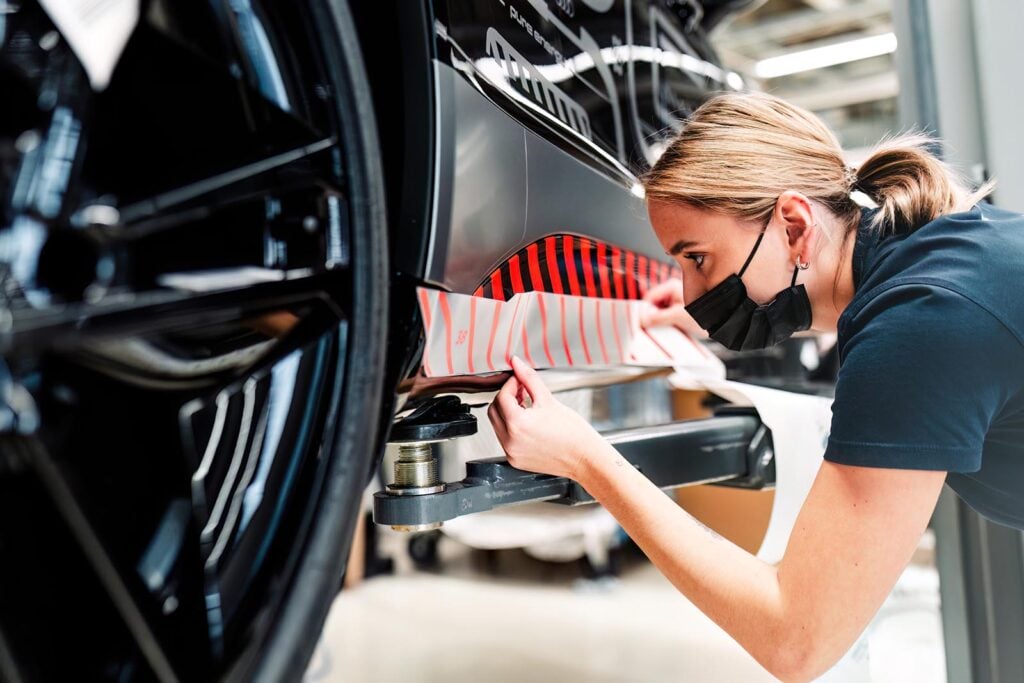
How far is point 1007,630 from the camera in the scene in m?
1.58

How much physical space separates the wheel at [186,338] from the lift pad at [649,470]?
0.18 metres

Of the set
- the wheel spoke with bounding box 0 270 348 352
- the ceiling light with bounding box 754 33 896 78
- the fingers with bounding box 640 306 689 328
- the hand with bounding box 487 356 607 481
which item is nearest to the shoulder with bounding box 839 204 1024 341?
the hand with bounding box 487 356 607 481

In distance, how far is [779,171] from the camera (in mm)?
1023

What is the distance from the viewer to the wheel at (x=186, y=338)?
549 millimetres

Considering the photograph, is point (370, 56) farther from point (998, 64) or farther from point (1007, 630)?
point (1007, 630)

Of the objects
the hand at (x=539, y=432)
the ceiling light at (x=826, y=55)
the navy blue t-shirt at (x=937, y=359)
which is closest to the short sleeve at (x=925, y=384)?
the navy blue t-shirt at (x=937, y=359)

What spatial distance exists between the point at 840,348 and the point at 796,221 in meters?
0.17

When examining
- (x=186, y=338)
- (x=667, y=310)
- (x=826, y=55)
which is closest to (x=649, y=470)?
(x=667, y=310)

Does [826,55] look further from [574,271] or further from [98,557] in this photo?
[98,557]

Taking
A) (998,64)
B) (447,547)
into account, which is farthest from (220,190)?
(447,547)

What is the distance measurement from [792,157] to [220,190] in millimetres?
728

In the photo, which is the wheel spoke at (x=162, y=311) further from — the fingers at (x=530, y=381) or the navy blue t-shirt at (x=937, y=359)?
the navy blue t-shirt at (x=937, y=359)

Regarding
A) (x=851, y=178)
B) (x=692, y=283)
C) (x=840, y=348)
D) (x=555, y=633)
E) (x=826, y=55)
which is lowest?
(x=555, y=633)

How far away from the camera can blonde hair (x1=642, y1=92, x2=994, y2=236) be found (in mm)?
1015
